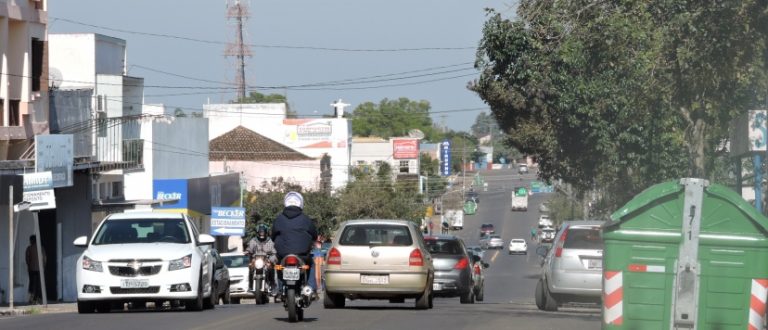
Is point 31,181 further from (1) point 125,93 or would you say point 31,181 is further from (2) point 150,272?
(1) point 125,93

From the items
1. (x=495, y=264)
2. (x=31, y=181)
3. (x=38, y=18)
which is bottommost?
(x=495, y=264)

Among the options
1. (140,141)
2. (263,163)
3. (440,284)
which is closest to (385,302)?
(440,284)

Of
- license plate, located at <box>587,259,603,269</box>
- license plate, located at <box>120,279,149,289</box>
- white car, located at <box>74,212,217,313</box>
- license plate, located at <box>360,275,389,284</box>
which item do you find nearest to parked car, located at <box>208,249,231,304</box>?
white car, located at <box>74,212,217,313</box>

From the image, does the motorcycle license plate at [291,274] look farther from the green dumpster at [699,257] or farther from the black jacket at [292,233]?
the green dumpster at [699,257]

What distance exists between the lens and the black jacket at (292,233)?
17.8m

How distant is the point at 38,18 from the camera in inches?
1524

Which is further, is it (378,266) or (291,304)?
(378,266)

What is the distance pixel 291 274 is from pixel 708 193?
6.32 m

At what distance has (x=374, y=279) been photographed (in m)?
21.0

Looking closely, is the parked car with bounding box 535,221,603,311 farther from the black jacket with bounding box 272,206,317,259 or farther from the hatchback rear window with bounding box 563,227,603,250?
the black jacket with bounding box 272,206,317,259

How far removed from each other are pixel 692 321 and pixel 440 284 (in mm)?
16688

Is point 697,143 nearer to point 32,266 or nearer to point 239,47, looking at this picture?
point 32,266

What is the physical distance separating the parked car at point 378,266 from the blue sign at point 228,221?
103 feet

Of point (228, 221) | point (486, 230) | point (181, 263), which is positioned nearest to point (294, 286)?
point (181, 263)
